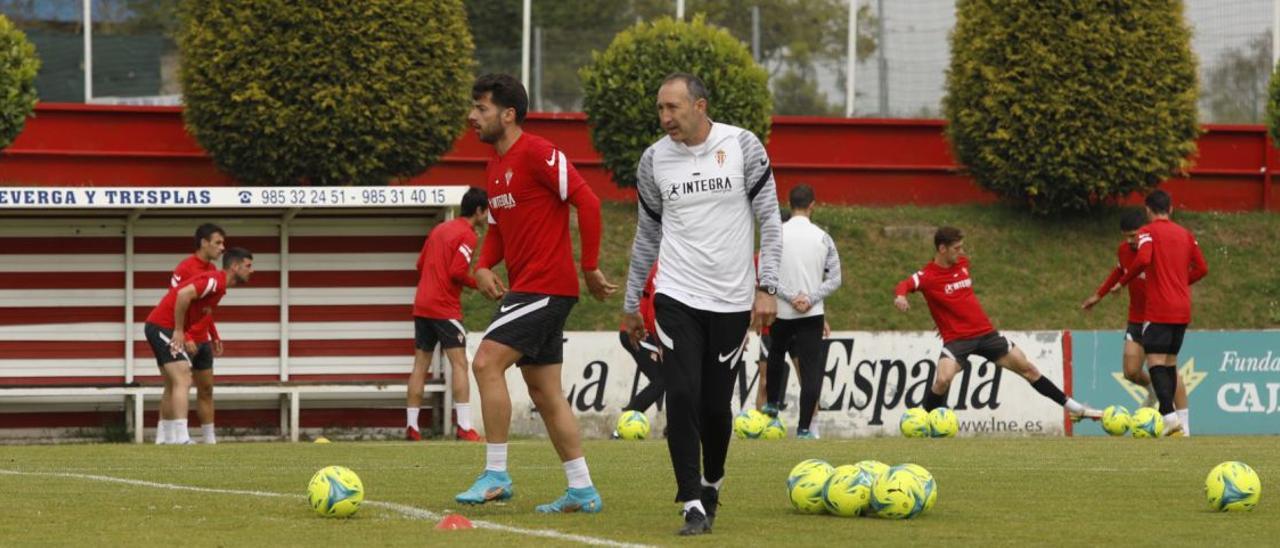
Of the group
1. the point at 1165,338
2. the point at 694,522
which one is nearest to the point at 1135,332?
the point at 1165,338

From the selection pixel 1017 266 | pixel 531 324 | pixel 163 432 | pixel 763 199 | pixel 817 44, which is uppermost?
pixel 817 44

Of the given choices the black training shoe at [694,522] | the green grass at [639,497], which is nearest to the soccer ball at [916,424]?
the green grass at [639,497]

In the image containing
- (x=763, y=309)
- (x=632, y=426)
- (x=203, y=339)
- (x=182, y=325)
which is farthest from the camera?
(x=203, y=339)

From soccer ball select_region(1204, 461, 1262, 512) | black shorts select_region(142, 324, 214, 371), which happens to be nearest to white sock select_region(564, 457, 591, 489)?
soccer ball select_region(1204, 461, 1262, 512)

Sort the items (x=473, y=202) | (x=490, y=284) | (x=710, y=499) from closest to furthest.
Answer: (x=710, y=499)
(x=490, y=284)
(x=473, y=202)

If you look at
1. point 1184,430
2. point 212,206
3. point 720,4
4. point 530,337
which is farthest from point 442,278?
point 720,4

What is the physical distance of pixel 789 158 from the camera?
2773 centimetres

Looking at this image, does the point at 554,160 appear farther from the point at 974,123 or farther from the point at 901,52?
the point at 901,52

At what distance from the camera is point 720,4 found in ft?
94.0

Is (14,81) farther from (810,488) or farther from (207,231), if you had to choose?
(810,488)

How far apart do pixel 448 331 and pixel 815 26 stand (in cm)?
1231

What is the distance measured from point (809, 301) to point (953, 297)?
173 centimetres

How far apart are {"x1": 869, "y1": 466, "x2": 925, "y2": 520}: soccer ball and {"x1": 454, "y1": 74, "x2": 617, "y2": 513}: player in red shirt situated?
54.3 inches

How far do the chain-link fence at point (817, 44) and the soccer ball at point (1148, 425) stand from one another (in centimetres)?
1166
